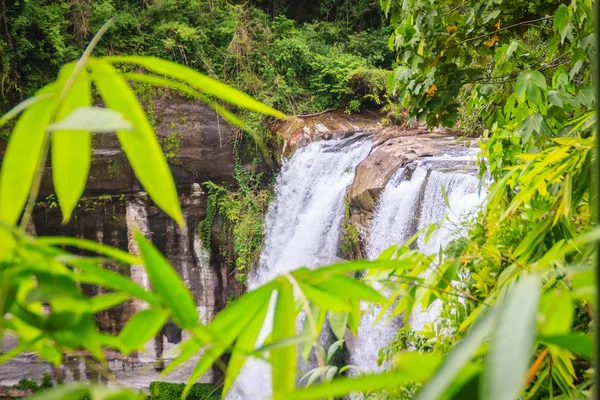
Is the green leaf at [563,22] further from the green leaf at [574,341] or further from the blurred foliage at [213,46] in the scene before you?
the blurred foliage at [213,46]

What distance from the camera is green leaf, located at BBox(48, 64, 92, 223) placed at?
33 cm

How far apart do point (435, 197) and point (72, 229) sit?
5.50 meters

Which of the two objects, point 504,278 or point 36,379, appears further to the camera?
point 36,379

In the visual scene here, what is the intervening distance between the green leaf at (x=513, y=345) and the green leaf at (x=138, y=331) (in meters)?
0.23

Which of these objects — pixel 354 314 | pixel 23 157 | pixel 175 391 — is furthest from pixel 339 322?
pixel 175 391

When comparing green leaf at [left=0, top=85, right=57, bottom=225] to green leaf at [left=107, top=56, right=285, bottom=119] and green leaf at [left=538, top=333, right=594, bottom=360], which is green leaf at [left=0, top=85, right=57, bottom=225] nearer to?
green leaf at [left=107, top=56, right=285, bottom=119]

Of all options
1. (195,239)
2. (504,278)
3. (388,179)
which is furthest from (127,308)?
(504,278)

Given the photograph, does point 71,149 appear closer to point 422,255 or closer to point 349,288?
point 349,288

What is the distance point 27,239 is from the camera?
275 millimetres

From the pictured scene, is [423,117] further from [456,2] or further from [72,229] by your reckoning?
[72,229]

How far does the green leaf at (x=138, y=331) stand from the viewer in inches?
13.6

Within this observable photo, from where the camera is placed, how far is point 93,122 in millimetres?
247

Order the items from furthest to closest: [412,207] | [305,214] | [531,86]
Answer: [305,214], [412,207], [531,86]

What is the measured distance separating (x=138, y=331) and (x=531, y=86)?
55.2 inches
